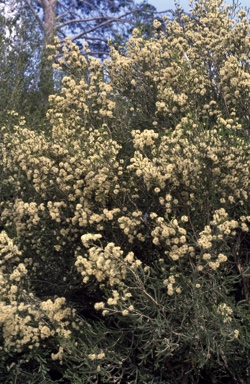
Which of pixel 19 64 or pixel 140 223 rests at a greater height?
pixel 19 64

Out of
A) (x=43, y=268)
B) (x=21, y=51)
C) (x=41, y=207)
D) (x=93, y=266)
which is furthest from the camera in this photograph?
(x=21, y=51)

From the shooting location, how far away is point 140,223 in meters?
6.20

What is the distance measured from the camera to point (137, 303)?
5.58 meters

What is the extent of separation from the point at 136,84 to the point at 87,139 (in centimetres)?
110

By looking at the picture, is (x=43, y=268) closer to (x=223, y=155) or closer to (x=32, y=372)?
(x=32, y=372)

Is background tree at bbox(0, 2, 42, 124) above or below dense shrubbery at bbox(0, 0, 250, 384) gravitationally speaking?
above

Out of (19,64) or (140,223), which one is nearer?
(140,223)

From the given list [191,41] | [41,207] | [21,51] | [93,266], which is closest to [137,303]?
[93,266]

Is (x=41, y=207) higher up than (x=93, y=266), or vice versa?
(x=41, y=207)

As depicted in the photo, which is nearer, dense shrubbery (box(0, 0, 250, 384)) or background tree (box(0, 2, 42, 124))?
dense shrubbery (box(0, 0, 250, 384))

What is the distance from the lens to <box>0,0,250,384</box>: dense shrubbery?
18.5 feet

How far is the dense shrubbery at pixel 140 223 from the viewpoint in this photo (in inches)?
223

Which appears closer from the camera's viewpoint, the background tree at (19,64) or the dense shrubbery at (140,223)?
the dense shrubbery at (140,223)

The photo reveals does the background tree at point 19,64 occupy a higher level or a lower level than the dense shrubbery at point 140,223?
higher
